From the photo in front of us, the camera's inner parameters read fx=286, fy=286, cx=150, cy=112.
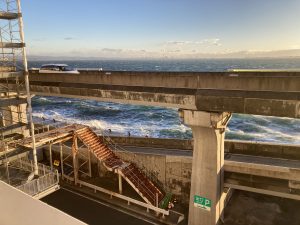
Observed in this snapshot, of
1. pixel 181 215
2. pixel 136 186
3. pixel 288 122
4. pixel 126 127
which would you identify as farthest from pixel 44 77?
pixel 288 122

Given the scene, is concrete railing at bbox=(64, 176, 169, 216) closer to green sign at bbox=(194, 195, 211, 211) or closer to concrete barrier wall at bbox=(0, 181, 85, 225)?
green sign at bbox=(194, 195, 211, 211)

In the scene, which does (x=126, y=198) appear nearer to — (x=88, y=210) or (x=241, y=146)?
(x=88, y=210)

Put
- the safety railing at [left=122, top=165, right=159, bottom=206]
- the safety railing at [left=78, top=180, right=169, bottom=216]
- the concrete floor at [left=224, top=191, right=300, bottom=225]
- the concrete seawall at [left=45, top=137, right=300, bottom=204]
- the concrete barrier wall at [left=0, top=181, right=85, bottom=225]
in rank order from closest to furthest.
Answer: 1. the concrete barrier wall at [left=0, top=181, right=85, bottom=225]
2. the concrete floor at [left=224, top=191, right=300, bottom=225]
3. the safety railing at [left=78, top=180, right=169, bottom=216]
4. the safety railing at [left=122, top=165, right=159, bottom=206]
5. the concrete seawall at [left=45, top=137, right=300, bottom=204]

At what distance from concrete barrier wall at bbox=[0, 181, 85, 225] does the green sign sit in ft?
68.0

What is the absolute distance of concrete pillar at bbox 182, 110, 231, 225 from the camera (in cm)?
2209

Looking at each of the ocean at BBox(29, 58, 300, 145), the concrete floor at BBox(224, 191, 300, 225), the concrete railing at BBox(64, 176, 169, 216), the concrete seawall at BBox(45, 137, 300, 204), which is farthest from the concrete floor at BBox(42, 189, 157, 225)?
the ocean at BBox(29, 58, 300, 145)

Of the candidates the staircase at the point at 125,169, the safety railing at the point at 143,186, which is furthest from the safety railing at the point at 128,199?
the safety railing at the point at 143,186

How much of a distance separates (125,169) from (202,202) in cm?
851

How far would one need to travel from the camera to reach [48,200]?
27.8 meters

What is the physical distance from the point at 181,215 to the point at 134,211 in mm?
4311

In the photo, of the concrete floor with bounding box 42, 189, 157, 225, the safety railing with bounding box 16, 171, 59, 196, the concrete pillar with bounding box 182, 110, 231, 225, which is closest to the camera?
the safety railing with bounding box 16, 171, 59, 196

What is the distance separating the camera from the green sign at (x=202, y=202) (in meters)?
23.1

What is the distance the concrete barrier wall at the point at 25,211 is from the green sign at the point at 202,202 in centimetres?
2073

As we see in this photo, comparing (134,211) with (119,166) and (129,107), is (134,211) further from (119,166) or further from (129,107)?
(129,107)
